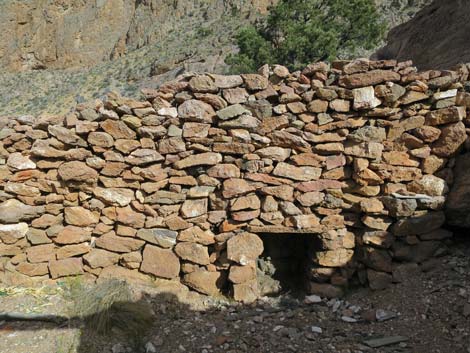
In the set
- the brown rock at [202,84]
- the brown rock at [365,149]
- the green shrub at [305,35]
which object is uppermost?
the green shrub at [305,35]

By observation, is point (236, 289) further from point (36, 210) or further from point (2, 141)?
point (2, 141)

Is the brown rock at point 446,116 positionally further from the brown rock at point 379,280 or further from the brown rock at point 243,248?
the brown rock at point 243,248

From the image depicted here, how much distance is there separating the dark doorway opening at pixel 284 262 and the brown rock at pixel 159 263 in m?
1.03

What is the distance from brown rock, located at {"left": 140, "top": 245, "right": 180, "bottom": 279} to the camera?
3.78 meters

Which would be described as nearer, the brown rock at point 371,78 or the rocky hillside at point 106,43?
the brown rock at point 371,78

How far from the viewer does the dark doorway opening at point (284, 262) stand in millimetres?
4160

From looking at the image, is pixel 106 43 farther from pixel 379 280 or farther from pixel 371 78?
pixel 379 280

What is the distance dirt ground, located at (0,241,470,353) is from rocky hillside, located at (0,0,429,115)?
15864 mm

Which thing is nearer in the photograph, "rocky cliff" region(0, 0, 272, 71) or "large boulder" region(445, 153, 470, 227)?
"large boulder" region(445, 153, 470, 227)

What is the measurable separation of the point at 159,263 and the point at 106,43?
129 feet

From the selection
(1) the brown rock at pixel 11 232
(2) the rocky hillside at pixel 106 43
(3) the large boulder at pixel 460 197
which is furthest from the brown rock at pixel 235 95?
(2) the rocky hillside at pixel 106 43

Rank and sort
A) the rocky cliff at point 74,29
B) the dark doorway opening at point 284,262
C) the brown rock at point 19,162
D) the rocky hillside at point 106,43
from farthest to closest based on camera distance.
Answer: the rocky cliff at point 74,29 < the rocky hillside at point 106,43 < the dark doorway opening at point 284,262 < the brown rock at point 19,162

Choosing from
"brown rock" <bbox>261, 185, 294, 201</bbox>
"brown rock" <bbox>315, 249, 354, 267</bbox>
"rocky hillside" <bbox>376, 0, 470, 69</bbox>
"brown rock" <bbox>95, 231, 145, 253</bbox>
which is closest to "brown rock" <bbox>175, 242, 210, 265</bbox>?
"brown rock" <bbox>95, 231, 145, 253</bbox>

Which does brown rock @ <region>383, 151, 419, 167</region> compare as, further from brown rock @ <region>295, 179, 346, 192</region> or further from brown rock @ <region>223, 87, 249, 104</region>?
brown rock @ <region>223, 87, 249, 104</region>
